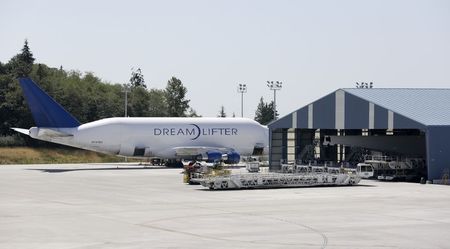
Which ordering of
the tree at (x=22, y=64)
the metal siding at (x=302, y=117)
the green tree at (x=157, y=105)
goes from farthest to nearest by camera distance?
the green tree at (x=157, y=105), the tree at (x=22, y=64), the metal siding at (x=302, y=117)

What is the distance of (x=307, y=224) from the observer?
98.3 ft

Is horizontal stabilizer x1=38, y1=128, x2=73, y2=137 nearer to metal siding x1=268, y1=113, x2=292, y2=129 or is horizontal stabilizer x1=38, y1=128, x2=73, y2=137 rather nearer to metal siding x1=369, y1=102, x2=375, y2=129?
metal siding x1=268, y1=113, x2=292, y2=129

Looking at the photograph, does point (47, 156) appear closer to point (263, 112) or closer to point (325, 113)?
point (325, 113)

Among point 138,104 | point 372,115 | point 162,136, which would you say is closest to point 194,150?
point 162,136

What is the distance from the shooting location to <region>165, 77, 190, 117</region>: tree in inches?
5408

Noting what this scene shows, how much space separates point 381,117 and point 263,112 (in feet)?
401

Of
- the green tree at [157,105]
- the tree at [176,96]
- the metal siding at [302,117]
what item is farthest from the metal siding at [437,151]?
the tree at [176,96]

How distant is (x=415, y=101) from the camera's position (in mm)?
60156

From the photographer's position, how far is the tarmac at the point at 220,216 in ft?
83.6

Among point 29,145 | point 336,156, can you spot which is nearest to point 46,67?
point 29,145

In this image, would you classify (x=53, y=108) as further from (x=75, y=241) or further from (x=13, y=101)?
(x=75, y=241)

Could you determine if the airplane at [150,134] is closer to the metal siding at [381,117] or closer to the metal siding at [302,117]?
the metal siding at [302,117]

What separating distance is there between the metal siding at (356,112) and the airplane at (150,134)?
20.8 meters

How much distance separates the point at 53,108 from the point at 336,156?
25.9 meters
